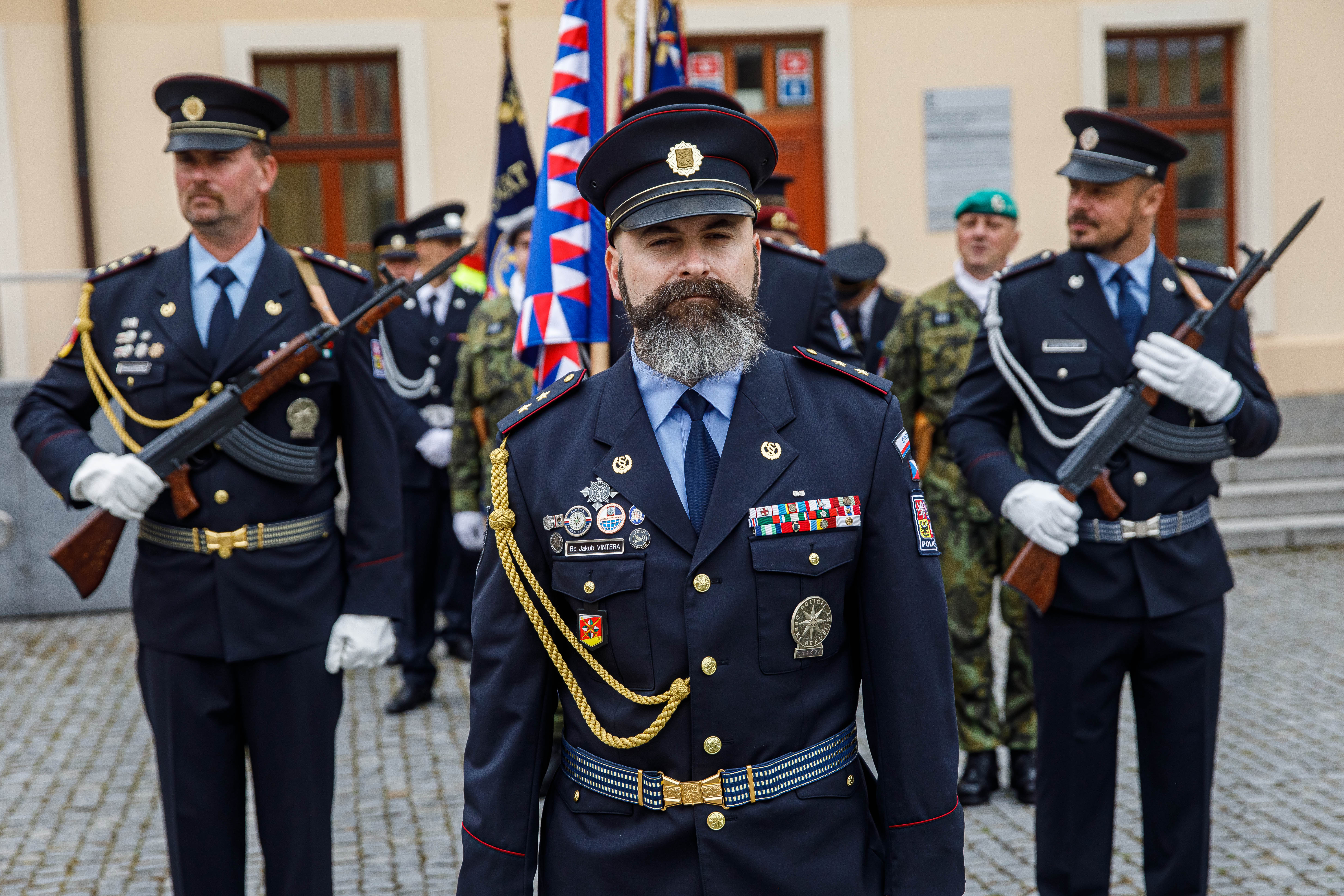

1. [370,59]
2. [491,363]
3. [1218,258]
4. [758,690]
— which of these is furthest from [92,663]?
[1218,258]

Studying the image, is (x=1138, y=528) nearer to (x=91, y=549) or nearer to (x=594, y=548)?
(x=594, y=548)

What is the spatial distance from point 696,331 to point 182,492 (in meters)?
1.77

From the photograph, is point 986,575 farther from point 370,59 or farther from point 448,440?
point 370,59

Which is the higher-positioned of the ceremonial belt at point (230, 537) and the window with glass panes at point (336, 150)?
the window with glass panes at point (336, 150)

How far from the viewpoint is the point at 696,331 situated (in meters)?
2.03

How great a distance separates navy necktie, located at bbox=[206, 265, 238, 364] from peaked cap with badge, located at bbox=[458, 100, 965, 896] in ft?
5.08

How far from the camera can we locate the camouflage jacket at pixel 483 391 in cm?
548

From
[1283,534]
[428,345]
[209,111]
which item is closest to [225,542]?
[209,111]

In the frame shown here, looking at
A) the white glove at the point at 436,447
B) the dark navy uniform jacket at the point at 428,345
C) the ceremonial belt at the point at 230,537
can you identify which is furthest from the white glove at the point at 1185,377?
the dark navy uniform jacket at the point at 428,345

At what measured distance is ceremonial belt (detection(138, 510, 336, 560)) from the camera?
10.7ft

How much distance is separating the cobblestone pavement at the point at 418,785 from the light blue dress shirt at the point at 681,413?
225 cm

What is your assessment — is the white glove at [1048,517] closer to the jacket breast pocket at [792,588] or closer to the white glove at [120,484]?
the jacket breast pocket at [792,588]

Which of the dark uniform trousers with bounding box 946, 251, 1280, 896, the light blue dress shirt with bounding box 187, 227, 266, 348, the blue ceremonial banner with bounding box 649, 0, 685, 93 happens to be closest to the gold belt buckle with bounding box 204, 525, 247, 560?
the light blue dress shirt with bounding box 187, 227, 266, 348

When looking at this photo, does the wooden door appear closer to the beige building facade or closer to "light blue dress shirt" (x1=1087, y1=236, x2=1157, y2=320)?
the beige building facade
